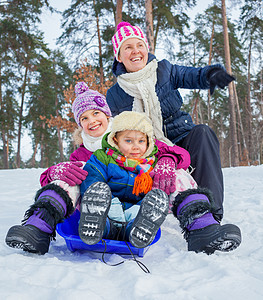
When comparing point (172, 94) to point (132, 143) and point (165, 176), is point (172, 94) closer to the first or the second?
point (132, 143)

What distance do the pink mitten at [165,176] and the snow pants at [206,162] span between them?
1.19 ft

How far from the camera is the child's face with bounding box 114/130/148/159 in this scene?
198 cm

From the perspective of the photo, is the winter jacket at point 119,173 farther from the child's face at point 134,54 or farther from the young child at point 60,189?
the child's face at point 134,54

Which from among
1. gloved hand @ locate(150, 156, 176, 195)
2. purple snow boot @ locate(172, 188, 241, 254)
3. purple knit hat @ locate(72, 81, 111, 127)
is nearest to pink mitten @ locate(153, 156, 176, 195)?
gloved hand @ locate(150, 156, 176, 195)

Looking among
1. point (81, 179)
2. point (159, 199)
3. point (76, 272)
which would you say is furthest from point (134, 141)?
point (76, 272)

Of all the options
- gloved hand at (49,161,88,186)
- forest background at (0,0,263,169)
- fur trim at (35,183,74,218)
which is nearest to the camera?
fur trim at (35,183,74,218)

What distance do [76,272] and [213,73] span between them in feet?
5.44

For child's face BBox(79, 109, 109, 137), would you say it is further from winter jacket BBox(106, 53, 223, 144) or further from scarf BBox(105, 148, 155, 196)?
scarf BBox(105, 148, 155, 196)

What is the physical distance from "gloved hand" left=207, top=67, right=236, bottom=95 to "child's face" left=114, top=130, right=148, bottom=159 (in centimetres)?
66

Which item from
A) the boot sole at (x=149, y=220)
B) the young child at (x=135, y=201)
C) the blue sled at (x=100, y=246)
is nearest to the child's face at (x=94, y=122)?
the young child at (x=135, y=201)

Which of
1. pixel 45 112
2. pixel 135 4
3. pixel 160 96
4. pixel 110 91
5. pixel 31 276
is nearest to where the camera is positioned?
pixel 31 276

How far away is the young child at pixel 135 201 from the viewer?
4.39ft

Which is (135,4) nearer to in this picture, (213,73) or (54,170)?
(213,73)

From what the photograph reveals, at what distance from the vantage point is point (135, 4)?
31.8 feet
